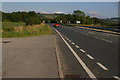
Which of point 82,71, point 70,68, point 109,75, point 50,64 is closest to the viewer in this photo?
point 109,75

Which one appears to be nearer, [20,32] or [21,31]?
[20,32]

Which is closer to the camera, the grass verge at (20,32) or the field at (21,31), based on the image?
the grass verge at (20,32)

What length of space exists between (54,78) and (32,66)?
6.78 feet

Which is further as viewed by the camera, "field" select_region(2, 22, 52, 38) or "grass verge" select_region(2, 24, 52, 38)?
"field" select_region(2, 22, 52, 38)

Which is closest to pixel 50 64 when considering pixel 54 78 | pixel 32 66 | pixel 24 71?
pixel 32 66

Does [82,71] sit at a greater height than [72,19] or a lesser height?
lesser

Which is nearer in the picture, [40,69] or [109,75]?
[109,75]

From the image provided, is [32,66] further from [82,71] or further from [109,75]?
[109,75]

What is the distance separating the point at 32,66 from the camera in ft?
28.2

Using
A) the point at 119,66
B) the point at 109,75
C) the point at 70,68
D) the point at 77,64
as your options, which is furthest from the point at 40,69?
the point at 119,66

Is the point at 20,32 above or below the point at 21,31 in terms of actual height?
below

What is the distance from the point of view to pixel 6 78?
6754 mm

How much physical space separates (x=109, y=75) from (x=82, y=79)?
3.61 ft

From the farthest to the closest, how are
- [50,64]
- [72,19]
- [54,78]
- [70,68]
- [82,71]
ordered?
[72,19], [50,64], [70,68], [82,71], [54,78]
